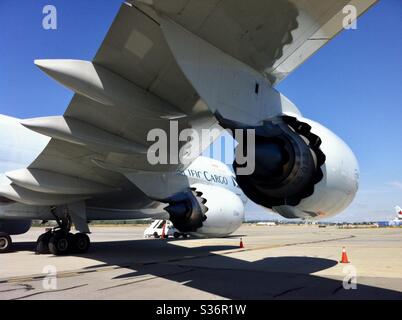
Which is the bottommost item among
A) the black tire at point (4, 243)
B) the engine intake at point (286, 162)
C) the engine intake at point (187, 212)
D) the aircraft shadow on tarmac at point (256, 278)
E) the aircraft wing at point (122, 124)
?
the aircraft shadow on tarmac at point (256, 278)

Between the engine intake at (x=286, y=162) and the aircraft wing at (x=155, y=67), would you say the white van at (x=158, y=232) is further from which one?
the engine intake at (x=286, y=162)

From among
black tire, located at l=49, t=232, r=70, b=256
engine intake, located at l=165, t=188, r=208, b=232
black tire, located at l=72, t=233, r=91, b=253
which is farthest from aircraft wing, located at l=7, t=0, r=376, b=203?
black tire, located at l=72, t=233, r=91, b=253

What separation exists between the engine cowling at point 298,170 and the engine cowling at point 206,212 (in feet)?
19.3

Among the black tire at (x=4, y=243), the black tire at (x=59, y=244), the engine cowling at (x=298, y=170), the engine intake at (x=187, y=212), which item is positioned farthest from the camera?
the black tire at (x=4, y=243)

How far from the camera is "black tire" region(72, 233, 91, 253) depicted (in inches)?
513

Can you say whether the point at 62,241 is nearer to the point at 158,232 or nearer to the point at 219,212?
the point at 219,212

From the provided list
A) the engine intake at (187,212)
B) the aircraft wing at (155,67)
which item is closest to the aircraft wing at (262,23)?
the aircraft wing at (155,67)

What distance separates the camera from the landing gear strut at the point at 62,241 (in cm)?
1263

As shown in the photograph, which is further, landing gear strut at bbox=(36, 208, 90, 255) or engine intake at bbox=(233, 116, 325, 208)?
landing gear strut at bbox=(36, 208, 90, 255)

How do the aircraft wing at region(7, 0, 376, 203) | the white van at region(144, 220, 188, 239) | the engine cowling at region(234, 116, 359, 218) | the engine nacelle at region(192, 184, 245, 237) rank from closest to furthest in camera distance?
the aircraft wing at region(7, 0, 376, 203) → the engine cowling at region(234, 116, 359, 218) → the engine nacelle at region(192, 184, 245, 237) → the white van at region(144, 220, 188, 239)

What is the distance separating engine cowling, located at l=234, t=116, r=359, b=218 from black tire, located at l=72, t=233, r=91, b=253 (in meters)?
9.66

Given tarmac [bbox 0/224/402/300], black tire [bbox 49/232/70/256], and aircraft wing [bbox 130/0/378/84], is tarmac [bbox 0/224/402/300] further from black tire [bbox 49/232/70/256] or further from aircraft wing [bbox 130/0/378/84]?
aircraft wing [bbox 130/0/378/84]

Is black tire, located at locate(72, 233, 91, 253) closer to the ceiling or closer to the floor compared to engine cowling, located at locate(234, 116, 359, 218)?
closer to the floor

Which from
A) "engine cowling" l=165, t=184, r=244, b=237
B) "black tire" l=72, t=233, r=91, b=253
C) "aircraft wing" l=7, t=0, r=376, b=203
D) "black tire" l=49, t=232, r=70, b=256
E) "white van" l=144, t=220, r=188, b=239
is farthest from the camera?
"white van" l=144, t=220, r=188, b=239
